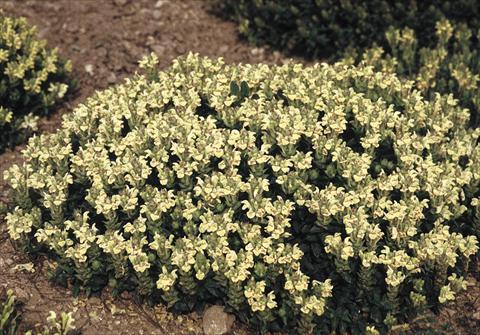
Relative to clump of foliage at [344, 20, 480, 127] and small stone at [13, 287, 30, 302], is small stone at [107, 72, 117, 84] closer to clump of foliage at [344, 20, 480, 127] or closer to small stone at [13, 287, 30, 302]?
clump of foliage at [344, 20, 480, 127]

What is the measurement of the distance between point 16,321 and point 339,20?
17.2ft

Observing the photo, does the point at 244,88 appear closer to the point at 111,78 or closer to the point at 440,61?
the point at 111,78

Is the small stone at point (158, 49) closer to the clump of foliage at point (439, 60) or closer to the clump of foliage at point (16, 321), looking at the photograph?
the clump of foliage at point (439, 60)

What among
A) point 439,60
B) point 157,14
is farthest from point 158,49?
point 439,60

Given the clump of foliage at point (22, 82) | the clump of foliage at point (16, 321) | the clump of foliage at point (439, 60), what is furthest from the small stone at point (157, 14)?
the clump of foliage at point (16, 321)

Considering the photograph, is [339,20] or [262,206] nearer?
[262,206]

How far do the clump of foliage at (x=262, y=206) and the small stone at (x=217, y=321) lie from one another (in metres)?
0.11

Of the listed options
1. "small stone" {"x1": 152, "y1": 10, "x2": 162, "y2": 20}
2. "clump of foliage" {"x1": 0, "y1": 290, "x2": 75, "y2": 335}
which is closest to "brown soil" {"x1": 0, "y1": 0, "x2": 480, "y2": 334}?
"small stone" {"x1": 152, "y1": 10, "x2": 162, "y2": 20}

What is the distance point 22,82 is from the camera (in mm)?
7203

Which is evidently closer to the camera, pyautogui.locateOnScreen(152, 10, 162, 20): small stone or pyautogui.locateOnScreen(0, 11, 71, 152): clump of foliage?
pyautogui.locateOnScreen(0, 11, 71, 152): clump of foliage

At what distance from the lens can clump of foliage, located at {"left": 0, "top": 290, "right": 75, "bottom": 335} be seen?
490cm

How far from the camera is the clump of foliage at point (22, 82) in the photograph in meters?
6.96

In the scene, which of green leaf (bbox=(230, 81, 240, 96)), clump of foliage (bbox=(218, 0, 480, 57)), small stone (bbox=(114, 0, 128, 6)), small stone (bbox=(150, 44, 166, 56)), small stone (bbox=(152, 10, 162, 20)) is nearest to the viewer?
green leaf (bbox=(230, 81, 240, 96))

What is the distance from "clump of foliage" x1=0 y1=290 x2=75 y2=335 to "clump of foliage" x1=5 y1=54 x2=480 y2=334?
40 centimetres
